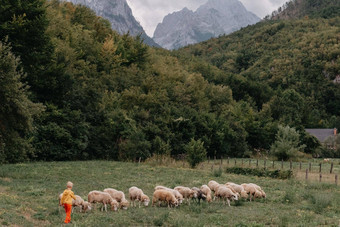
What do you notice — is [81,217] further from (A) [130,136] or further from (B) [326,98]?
(B) [326,98]

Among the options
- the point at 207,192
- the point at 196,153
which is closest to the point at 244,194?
the point at 207,192

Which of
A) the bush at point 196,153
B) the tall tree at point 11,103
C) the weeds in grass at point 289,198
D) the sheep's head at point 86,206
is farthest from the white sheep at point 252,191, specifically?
the bush at point 196,153

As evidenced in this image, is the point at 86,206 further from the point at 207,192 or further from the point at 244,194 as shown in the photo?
the point at 244,194

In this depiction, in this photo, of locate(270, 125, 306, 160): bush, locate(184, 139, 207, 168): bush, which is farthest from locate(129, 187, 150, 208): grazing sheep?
locate(270, 125, 306, 160): bush

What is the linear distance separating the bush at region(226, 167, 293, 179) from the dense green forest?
18.4 ft

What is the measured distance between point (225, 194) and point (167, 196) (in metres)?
3.27

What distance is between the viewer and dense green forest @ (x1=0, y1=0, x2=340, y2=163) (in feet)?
105

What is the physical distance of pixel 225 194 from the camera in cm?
1820

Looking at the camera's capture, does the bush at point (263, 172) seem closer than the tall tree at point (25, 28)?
Yes

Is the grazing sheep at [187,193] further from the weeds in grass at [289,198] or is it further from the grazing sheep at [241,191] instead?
the weeds in grass at [289,198]

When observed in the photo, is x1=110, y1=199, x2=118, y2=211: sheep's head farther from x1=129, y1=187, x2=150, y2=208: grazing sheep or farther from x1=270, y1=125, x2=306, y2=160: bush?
x1=270, y1=125, x2=306, y2=160: bush

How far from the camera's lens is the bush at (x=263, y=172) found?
1218 inches

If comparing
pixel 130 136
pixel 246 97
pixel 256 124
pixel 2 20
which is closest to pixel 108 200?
pixel 2 20

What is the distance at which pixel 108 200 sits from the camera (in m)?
15.9
